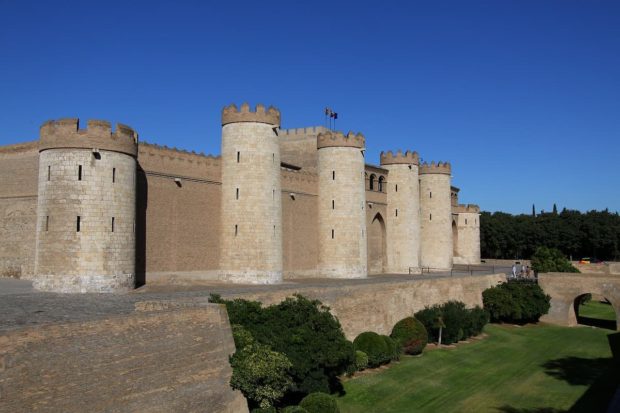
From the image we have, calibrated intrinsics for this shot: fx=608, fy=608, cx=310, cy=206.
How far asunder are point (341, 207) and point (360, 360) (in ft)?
43.9

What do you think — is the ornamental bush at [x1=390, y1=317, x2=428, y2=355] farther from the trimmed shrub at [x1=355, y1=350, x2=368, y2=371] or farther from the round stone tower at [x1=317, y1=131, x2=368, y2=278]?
the round stone tower at [x1=317, y1=131, x2=368, y2=278]

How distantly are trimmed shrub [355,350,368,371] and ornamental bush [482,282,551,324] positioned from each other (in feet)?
52.5

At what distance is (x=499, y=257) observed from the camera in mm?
79000

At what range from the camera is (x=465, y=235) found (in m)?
57.2

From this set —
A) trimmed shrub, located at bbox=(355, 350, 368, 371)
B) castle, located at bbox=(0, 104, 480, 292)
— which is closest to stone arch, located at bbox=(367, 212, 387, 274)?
castle, located at bbox=(0, 104, 480, 292)

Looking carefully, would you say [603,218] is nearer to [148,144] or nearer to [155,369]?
[148,144]

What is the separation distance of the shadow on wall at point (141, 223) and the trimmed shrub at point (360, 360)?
914 cm

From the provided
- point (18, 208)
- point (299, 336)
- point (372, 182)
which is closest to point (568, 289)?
point (372, 182)

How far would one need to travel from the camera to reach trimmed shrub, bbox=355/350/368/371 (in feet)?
76.4

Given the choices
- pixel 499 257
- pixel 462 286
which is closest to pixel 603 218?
pixel 499 257

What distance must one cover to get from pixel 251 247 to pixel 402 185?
17.5 metres

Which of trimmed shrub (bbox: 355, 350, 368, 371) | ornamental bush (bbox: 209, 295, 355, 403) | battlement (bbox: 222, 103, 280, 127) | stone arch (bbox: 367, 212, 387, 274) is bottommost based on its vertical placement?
trimmed shrub (bbox: 355, 350, 368, 371)

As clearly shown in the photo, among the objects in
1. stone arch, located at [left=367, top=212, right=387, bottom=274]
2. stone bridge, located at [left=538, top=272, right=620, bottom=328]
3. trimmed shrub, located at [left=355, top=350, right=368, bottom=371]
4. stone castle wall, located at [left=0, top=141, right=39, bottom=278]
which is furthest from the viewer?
stone arch, located at [left=367, top=212, right=387, bottom=274]

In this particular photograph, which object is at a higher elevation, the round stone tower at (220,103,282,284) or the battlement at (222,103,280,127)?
the battlement at (222,103,280,127)
